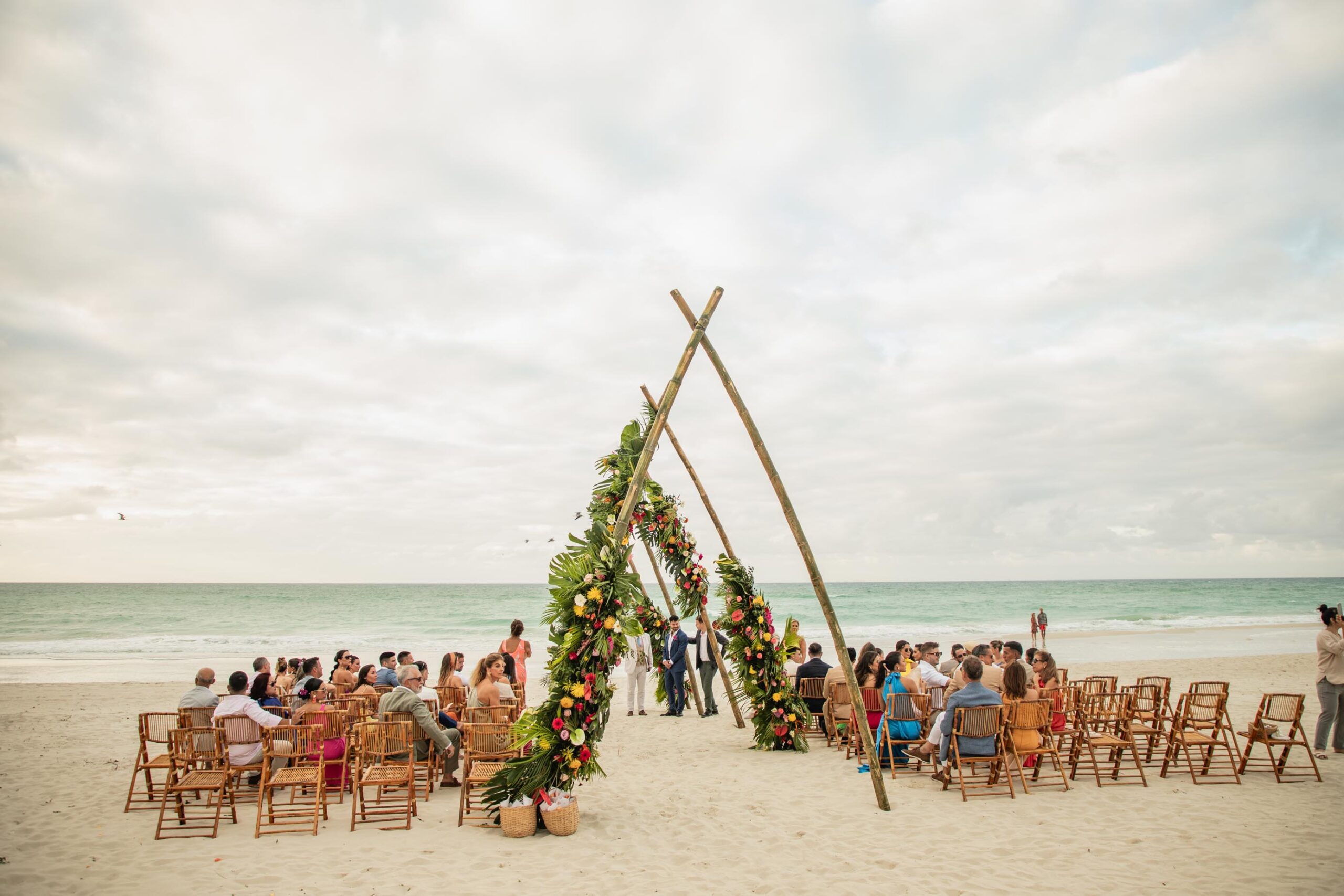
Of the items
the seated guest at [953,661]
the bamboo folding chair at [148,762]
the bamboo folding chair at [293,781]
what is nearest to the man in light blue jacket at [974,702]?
the seated guest at [953,661]

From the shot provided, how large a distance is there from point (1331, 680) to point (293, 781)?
36.8 feet

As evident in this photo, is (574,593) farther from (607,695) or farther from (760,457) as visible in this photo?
(760,457)

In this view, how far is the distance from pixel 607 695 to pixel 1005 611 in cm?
5352

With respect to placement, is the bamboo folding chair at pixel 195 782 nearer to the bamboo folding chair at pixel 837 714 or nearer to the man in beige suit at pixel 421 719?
the man in beige suit at pixel 421 719

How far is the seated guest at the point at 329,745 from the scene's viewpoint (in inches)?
288

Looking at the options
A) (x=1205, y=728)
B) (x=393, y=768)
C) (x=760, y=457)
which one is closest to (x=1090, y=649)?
(x=1205, y=728)

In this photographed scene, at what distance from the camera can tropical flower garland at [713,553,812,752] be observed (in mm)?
10148

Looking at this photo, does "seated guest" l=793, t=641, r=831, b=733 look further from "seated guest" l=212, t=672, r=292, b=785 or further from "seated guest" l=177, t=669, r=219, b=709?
"seated guest" l=177, t=669, r=219, b=709

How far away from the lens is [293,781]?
21.3ft

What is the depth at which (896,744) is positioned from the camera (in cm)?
904

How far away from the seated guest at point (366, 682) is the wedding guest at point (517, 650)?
5.28ft

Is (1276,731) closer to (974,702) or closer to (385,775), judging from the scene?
(974,702)

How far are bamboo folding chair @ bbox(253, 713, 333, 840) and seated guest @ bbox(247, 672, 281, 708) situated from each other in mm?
460

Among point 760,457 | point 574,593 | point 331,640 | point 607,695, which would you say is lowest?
point 331,640
